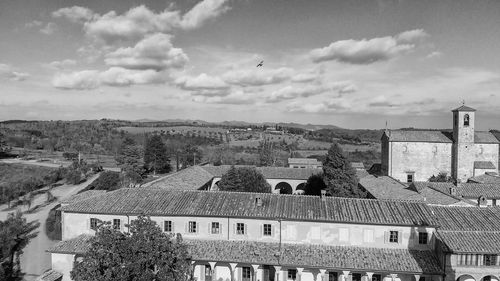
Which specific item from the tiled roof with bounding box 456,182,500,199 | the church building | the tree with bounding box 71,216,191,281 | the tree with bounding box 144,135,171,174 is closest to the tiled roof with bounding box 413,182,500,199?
the tiled roof with bounding box 456,182,500,199

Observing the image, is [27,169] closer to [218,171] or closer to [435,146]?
[218,171]

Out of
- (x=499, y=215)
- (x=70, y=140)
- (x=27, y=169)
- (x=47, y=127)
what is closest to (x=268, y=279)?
(x=499, y=215)

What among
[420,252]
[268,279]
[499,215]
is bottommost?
[268,279]

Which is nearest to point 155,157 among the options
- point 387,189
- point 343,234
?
point 387,189

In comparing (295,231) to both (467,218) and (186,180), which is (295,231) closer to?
(467,218)

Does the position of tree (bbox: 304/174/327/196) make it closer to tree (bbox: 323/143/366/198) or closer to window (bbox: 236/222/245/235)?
tree (bbox: 323/143/366/198)

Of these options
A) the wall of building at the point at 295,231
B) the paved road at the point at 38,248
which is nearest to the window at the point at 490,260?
the wall of building at the point at 295,231
